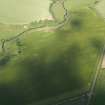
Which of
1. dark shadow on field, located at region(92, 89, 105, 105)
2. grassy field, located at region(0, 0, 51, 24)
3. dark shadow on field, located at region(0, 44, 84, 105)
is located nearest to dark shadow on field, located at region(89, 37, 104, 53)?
dark shadow on field, located at region(0, 44, 84, 105)

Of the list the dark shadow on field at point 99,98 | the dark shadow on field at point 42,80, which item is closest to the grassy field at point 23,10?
the dark shadow on field at point 42,80

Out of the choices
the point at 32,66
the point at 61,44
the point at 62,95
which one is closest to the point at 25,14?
the point at 61,44

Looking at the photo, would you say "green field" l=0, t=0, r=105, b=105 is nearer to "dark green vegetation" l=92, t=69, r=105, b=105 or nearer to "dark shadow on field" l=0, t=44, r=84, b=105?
"dark shadow on field" l=0, t=44, r=84, b=105

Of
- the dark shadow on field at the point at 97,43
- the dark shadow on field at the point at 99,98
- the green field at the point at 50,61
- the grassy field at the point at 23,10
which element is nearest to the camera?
the dark shadow on field at the point at 99,98

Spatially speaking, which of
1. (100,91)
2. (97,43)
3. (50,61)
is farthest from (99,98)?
(97,43)

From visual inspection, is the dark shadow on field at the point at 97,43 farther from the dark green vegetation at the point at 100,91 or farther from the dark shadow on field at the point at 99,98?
the dark shadow on field at the point at 99,98

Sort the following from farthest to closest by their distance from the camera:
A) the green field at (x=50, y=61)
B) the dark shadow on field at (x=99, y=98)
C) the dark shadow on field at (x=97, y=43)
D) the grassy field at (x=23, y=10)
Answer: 1. the grassy field at (x=23, y=10)
2. the dark shadow on field at (x=97, y=43)
3. the green field at (x=50, y=61)
4. the dark shadow on field at (x=99, y=98)

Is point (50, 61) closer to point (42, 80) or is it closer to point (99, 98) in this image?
point (42, 80)

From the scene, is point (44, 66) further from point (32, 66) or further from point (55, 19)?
point (55, 19)
